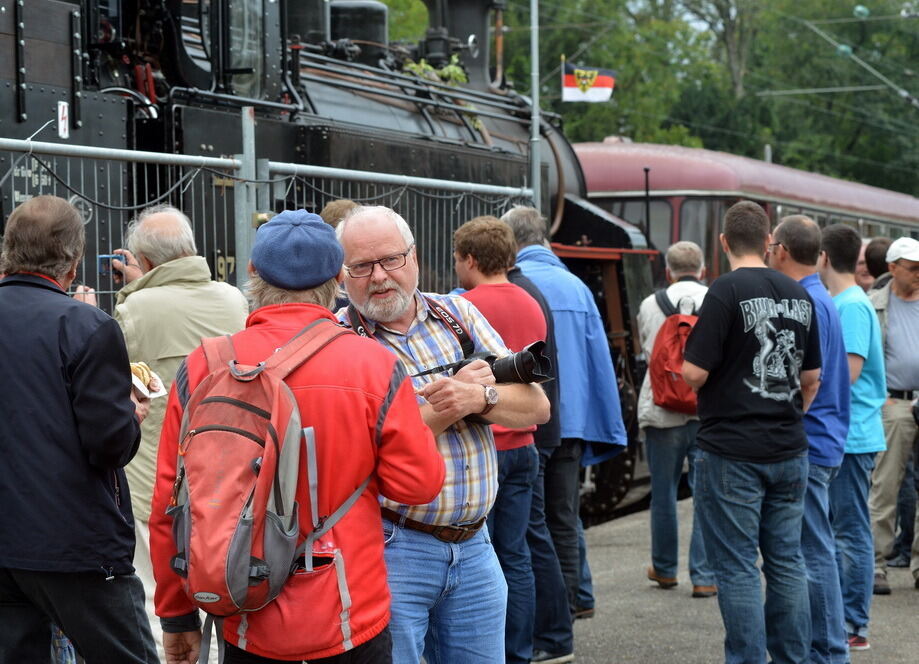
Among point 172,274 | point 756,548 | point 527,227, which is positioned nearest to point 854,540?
point 756,548

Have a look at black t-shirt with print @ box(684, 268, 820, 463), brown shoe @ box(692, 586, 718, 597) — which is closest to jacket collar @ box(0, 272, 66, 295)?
black t-shirt with print @ box(684, 268, 820, 463)

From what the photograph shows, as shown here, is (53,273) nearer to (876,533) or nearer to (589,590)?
(589,590)

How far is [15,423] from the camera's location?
317 centimetres

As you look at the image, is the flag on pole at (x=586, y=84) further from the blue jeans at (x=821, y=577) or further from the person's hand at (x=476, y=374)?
the person's hand at (x=476, y=374)

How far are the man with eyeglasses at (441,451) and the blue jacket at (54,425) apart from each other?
24.7 inches

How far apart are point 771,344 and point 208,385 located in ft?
8.04

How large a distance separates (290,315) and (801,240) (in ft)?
9.21

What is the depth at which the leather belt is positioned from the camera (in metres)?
3.11

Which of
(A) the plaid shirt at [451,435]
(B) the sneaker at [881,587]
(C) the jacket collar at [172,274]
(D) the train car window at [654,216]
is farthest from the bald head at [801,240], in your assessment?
(D) the train car window at [654,216]

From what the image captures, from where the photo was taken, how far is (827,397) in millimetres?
4996

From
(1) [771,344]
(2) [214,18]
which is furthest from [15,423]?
(2) [214,18]

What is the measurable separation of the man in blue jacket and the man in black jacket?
8.13ft

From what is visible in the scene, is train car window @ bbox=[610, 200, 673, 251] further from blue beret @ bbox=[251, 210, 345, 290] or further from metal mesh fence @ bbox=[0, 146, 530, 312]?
blue beret @ bbox=[251, 210, 345, 290]

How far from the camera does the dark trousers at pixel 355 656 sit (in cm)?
269
